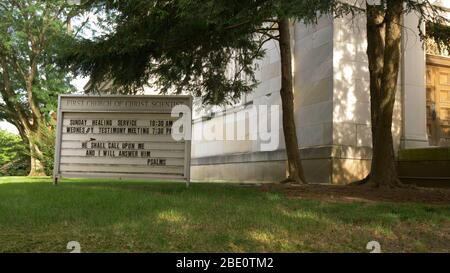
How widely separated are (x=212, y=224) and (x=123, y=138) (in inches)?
196

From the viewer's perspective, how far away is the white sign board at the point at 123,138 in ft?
32.0

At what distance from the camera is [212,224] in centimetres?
536

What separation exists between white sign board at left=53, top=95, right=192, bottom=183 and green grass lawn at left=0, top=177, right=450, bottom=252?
2.38 metres

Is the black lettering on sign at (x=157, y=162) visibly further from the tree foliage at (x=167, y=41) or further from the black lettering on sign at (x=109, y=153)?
the tree foliage at (x=167, y=41)

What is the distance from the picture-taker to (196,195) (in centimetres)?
780

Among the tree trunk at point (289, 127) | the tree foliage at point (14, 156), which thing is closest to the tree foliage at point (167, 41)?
the tree trunk at point (289, 127)

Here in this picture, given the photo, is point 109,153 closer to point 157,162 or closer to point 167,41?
point 157,162

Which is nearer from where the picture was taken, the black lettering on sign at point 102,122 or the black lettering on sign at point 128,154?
the black lettering on sign at point 128,154

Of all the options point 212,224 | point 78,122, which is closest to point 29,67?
point 78,122

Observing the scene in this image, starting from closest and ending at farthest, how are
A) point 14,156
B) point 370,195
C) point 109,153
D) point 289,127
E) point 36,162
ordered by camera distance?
1. point 370,195
2. point 109,153
3. point 289,127
4. point 36,162
5. point 14,156

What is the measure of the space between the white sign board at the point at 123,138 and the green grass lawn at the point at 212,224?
7.82ft

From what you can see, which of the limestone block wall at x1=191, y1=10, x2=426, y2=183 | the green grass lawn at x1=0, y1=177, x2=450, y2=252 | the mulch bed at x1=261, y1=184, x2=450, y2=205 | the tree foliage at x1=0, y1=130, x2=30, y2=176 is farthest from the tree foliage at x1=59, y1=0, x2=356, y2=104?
the tree foliage at x1=0, y1=130, x2=30, y2=176

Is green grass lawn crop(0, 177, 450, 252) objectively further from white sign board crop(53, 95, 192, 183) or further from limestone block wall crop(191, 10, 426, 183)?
limestone block wall crop(191, 10, 426, 183)

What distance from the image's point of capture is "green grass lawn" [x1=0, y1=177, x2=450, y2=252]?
15.0 ft
